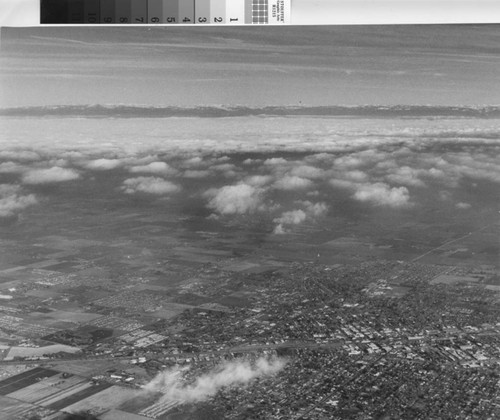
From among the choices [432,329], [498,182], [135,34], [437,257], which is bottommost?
[432,329]

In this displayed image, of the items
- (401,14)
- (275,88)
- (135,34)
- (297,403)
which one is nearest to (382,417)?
(297,403)

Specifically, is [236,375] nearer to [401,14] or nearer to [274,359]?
[274,359]

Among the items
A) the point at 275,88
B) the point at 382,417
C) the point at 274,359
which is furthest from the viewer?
the point at 275,88

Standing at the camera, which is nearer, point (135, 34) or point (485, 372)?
point (485, 372)

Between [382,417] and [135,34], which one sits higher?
[135,34]

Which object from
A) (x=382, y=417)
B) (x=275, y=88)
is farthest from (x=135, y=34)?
(x=382, y=417)

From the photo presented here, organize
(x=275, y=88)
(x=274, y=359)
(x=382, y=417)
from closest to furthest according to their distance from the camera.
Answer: (x=382, y=417)
(x=274, y=359)
(x=275, y=88)
